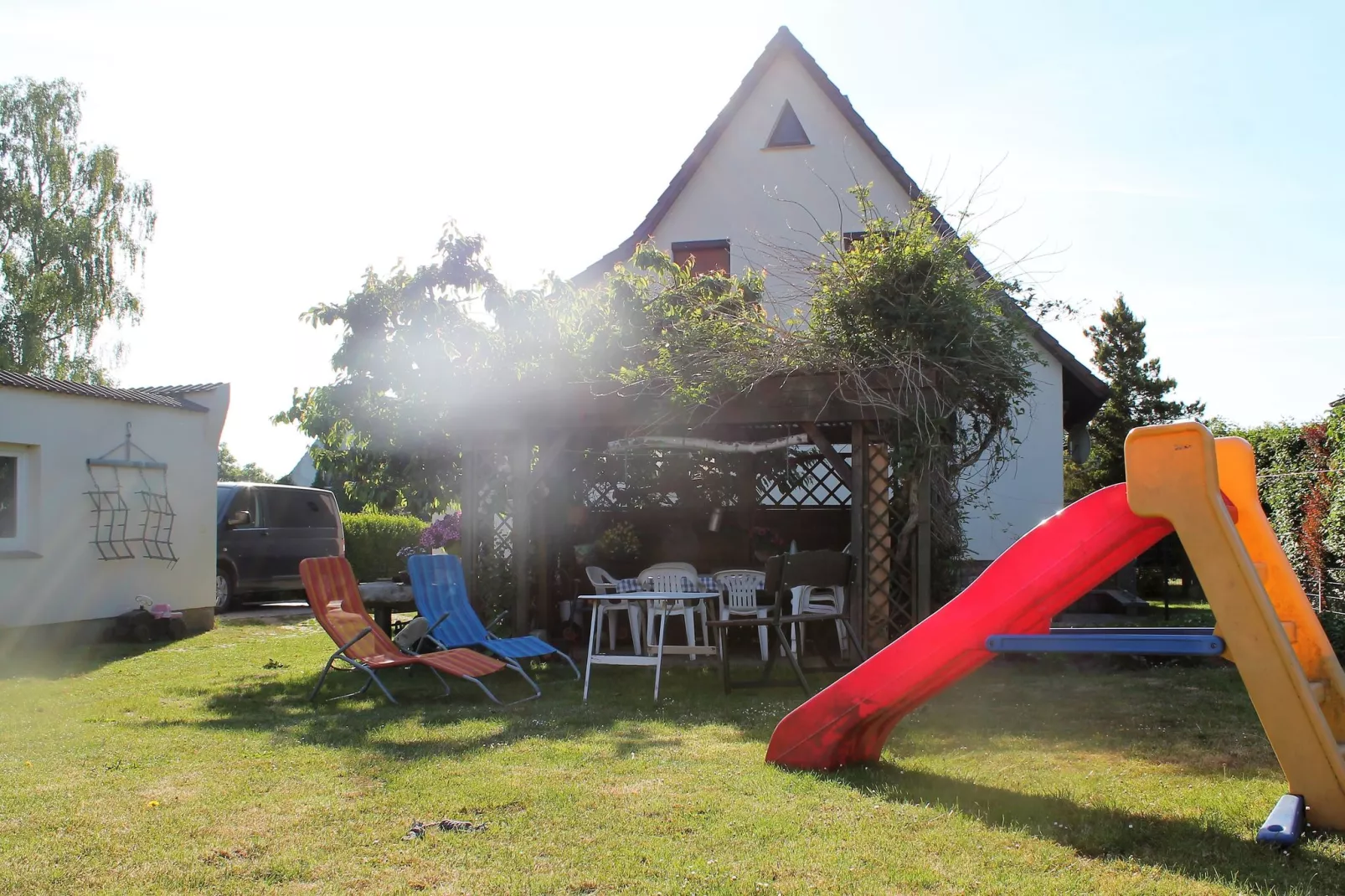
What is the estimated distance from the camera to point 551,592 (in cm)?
968

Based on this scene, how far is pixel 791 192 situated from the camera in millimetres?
15469

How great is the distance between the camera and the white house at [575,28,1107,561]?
48.8 ft

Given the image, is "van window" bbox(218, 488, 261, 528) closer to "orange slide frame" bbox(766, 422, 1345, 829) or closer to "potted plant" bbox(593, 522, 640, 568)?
"potted plant" bbox(593, 522, 640, 568)

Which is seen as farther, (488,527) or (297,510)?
(297,510)

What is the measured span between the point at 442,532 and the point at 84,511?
4.06 m

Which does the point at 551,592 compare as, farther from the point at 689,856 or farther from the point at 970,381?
the point at 689,856

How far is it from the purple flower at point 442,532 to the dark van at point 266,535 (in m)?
1.62

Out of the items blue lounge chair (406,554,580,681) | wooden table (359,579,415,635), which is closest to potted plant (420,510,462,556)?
wooden table (359,579,415,635)

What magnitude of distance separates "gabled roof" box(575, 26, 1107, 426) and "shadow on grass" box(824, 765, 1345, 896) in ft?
36.0

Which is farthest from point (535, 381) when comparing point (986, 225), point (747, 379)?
point (986, 225)

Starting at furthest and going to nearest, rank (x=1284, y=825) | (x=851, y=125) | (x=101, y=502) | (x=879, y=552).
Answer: (x=851, y=125) < (x=101, y=502) < (x=879, y=552) < (x=1284, y=825)

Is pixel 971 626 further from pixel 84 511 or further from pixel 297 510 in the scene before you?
pixel 297 510

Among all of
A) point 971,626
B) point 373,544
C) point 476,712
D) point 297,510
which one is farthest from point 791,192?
point 971,626

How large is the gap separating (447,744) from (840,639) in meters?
4.08
